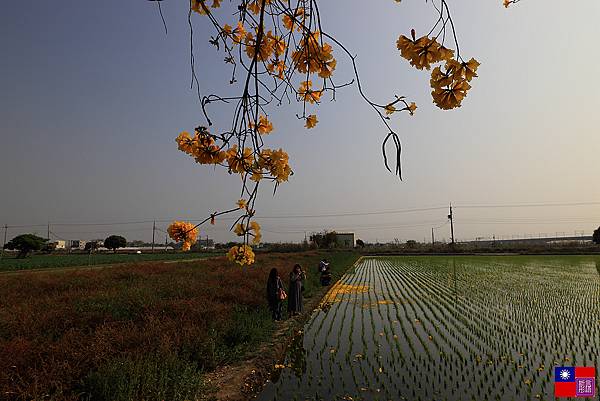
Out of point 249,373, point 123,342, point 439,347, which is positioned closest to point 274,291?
point 249,373

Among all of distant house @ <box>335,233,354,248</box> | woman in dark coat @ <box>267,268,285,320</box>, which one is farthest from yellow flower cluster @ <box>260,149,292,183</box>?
distant house @ <box>335,233,354,248</box>

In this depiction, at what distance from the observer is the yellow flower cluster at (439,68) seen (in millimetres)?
1109

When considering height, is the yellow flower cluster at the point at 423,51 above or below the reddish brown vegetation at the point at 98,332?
above

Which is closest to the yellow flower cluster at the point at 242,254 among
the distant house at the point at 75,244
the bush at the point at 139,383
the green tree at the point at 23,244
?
the bush at the point at 139,383

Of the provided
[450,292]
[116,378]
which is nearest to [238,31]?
[116,378]

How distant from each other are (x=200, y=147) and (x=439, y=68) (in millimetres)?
947

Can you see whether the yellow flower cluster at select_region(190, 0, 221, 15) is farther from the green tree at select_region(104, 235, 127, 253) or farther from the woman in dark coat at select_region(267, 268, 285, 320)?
the green tree at select_region(104, 235, 127, 253)

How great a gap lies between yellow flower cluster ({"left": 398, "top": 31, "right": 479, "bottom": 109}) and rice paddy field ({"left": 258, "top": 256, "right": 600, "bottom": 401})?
4354mm

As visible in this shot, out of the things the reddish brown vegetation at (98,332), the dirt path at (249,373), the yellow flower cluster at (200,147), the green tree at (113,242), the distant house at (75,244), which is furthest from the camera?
the distant house at (75,244)

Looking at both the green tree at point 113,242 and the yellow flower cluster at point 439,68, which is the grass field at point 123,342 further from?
the green tree at point 113,242

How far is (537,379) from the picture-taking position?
498 cm

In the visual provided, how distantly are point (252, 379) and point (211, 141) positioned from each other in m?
4.47

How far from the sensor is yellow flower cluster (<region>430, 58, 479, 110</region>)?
3.62 feet

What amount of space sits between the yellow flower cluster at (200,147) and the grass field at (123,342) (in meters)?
3.01
